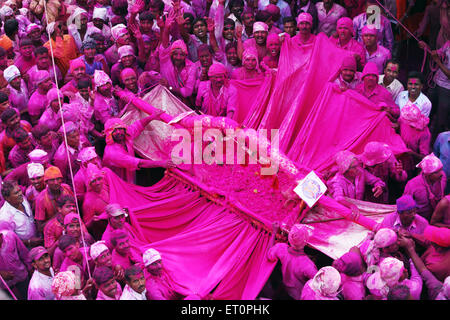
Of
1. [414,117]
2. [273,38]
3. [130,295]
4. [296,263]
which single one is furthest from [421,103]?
[130,295]

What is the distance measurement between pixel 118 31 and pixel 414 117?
4.59 meters

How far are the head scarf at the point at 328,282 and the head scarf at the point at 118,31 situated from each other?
5.46 m

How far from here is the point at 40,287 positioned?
7688 mm

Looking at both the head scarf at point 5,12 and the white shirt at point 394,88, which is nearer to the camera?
the white shirt at point 394,88

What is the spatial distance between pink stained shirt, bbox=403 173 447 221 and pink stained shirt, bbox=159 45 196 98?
3848mm

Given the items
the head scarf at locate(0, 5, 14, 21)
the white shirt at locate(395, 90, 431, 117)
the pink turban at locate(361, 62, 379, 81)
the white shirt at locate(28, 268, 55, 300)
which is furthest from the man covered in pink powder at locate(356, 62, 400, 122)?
the head scarf at locate(0, 5, 14, 21)

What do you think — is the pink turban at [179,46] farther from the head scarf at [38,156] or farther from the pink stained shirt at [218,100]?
the head scarf at [38,156]

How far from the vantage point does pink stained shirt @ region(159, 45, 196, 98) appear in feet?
35.9

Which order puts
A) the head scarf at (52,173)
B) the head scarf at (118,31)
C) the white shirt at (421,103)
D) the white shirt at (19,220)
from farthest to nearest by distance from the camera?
the head scarf at (118,31) < the white shirt at (421,103) < the head scarf at (52,173) < the white shirt at (19,220)

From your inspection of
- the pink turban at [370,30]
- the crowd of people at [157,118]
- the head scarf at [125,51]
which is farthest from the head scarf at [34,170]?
the pink turban at [370,30]

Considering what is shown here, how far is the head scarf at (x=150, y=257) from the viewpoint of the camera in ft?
25.9

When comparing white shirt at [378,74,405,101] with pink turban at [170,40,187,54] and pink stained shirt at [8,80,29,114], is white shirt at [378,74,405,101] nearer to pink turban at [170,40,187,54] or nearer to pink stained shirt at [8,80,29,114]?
pink turban at [170,40,187,54]

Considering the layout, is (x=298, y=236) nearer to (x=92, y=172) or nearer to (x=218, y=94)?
(x=92, y=172)

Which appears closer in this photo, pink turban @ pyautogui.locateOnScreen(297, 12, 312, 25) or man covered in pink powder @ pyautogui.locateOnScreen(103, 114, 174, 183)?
man covered in pink powder @ pyautogui.locateOnScreen(103, 114, 174, 183)
